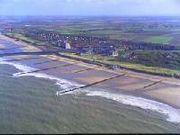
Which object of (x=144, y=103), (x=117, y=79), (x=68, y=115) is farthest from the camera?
(x=117, y=79)

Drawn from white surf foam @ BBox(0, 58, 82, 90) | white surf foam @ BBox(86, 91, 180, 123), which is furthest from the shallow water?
white surf foam @ BBox(0, 58, 82, 90)

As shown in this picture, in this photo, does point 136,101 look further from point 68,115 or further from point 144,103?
point 68,115

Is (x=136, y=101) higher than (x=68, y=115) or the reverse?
the reverse

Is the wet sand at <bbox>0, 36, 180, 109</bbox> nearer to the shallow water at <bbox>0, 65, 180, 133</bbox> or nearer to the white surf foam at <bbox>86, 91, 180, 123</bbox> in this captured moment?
the white surf foam at <bbox>86, 91, 180, 123</bbox>

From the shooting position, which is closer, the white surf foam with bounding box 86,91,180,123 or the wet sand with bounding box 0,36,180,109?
the white surf foam with bounding box 86,91,180,123

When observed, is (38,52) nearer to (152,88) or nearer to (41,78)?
(41,78)

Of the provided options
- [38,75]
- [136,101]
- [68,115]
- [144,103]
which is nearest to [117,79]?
[38,75]

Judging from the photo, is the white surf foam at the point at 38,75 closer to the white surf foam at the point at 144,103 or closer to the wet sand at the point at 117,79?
the wet sand at the point at 117,79
